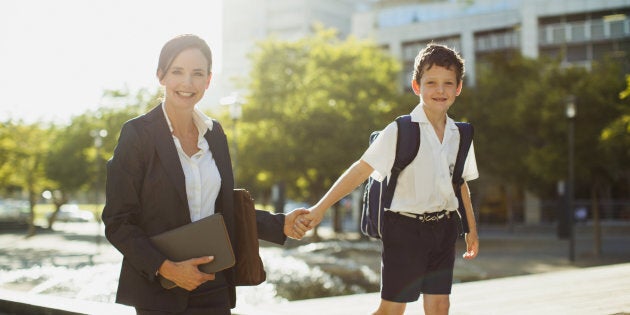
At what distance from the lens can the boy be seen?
12.0 feet

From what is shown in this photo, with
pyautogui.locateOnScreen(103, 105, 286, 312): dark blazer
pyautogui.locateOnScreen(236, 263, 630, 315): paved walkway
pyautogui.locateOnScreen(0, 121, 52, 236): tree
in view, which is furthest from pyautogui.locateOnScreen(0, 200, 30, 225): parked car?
pyautogui.locateOnScreen(103, 105, 286, 312): dark blazer

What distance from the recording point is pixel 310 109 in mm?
28172

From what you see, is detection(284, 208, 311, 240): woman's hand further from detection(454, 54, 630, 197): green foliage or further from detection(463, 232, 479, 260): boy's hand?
detection(454, 54, 630, 197): green foliage

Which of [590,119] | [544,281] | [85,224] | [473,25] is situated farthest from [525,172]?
[85,224]

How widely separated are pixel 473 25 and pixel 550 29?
5.79 metres

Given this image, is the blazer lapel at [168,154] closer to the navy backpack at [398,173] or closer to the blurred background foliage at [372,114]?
the navy backpack at [398,173]

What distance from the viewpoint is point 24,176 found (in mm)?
40750

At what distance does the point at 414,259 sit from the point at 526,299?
3.77 metres

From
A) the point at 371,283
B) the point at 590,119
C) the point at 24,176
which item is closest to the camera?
the point at 371,283

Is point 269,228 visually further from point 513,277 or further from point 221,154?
point 513,277

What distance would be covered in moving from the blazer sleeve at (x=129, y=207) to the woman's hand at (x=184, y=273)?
0.03m

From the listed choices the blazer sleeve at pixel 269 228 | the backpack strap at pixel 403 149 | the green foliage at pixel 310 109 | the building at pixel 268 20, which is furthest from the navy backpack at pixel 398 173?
the building at pixel 268 20

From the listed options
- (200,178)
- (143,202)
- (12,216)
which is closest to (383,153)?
(200,178)

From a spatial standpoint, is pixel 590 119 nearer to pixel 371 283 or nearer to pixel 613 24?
pixel 371 283
